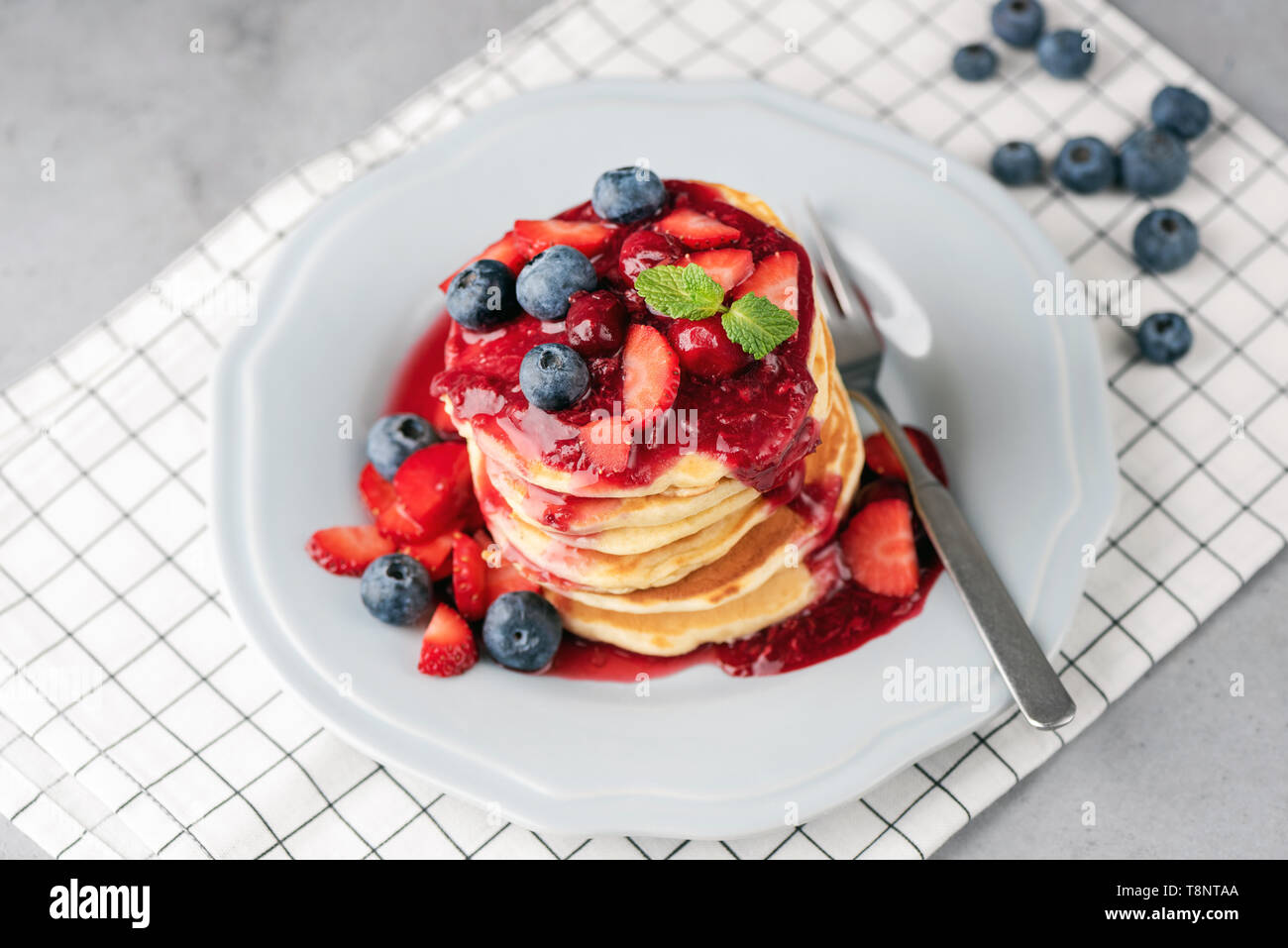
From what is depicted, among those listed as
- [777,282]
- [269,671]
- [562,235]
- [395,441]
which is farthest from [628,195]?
[269,671]

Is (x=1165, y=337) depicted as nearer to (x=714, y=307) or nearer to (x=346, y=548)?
(x=714, y=307)

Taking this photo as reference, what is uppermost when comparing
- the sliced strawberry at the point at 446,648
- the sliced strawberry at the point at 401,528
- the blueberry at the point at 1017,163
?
the blueberry at the point at 1017,163

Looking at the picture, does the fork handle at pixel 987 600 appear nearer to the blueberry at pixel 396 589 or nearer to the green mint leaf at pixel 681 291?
the green mint leaf at pixel 681 291

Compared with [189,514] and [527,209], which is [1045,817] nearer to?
[527,209]

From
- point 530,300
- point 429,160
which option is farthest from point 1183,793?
point 429,160

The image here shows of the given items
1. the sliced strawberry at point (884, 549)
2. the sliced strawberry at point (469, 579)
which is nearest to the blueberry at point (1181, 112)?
the sliced strawberry at point (884, 549)

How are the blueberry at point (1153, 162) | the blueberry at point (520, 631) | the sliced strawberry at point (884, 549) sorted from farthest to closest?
the blueberry at point (1153, 162), the sliced strawberry at point (884, 549), the blueberry at point (520, 631)

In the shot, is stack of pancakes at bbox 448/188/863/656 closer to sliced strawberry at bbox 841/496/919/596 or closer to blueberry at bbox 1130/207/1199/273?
sliced strawberry at bbox 841/496/919/596
